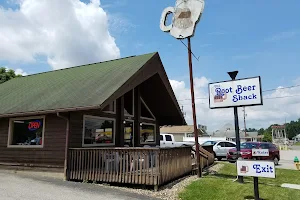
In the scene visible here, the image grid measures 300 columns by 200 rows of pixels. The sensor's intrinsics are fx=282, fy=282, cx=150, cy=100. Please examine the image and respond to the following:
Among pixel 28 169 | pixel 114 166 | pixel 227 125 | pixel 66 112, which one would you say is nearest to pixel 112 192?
pixel 114 166

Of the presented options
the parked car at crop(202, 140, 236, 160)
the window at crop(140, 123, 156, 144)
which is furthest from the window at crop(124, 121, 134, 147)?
the parked car at crop(202, 140, 236, 160)

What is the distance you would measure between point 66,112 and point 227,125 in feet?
375

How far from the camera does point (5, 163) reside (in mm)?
13445

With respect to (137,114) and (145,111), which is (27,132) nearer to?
(137,114)

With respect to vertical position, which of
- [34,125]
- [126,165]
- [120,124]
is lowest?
[126,165]

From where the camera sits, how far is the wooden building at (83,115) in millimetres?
11109

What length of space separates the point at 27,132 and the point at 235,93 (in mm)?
9395

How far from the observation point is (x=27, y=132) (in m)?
12.9

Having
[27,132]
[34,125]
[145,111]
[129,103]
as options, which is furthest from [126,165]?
[145,111]

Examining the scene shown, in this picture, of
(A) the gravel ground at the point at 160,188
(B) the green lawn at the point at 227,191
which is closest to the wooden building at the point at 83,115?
(A) the gravel ground at the point at 160,188

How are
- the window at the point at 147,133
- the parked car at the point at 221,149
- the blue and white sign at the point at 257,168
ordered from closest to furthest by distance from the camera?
the blue and white sign at the point at 257,168, the window at the point at 147,133, the parked car at the point at 221,149

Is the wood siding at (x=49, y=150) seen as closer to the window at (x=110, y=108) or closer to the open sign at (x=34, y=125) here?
the open sign at (x=34, y=125)

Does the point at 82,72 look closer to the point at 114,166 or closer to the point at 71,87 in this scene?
→ the point at 71,87

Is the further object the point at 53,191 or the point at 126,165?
the point at 126,165
